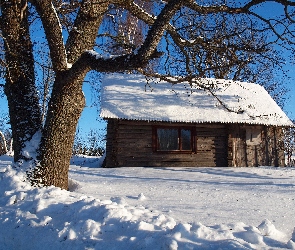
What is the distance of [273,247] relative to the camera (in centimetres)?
387

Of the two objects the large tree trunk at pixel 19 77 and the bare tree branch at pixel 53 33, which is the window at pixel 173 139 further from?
the bare tree branch at pixel 53 33

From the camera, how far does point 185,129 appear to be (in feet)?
52.7

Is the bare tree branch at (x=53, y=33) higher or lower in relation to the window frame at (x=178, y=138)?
higher

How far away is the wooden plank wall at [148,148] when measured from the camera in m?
15.2

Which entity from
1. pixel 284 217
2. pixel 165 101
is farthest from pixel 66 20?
pixel 165 101

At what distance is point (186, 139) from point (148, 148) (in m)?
1.99

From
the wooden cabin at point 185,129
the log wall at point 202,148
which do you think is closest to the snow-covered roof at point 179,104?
the wooden cabin at point 185,129

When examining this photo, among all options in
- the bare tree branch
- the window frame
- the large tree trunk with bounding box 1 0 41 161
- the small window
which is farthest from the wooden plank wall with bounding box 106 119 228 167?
the bare tree branch

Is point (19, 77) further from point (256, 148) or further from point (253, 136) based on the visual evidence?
point (256, 148)

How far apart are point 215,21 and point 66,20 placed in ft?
12.0

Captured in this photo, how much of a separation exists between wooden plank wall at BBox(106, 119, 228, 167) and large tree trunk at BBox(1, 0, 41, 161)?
27.3 ft

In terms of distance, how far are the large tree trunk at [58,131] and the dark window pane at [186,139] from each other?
32.4ft

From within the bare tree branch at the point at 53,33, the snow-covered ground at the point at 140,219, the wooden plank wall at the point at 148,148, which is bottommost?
the snow-covered ground at the point at 140,219

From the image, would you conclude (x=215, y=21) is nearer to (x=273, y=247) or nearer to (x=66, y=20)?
(x=66, y=20)
